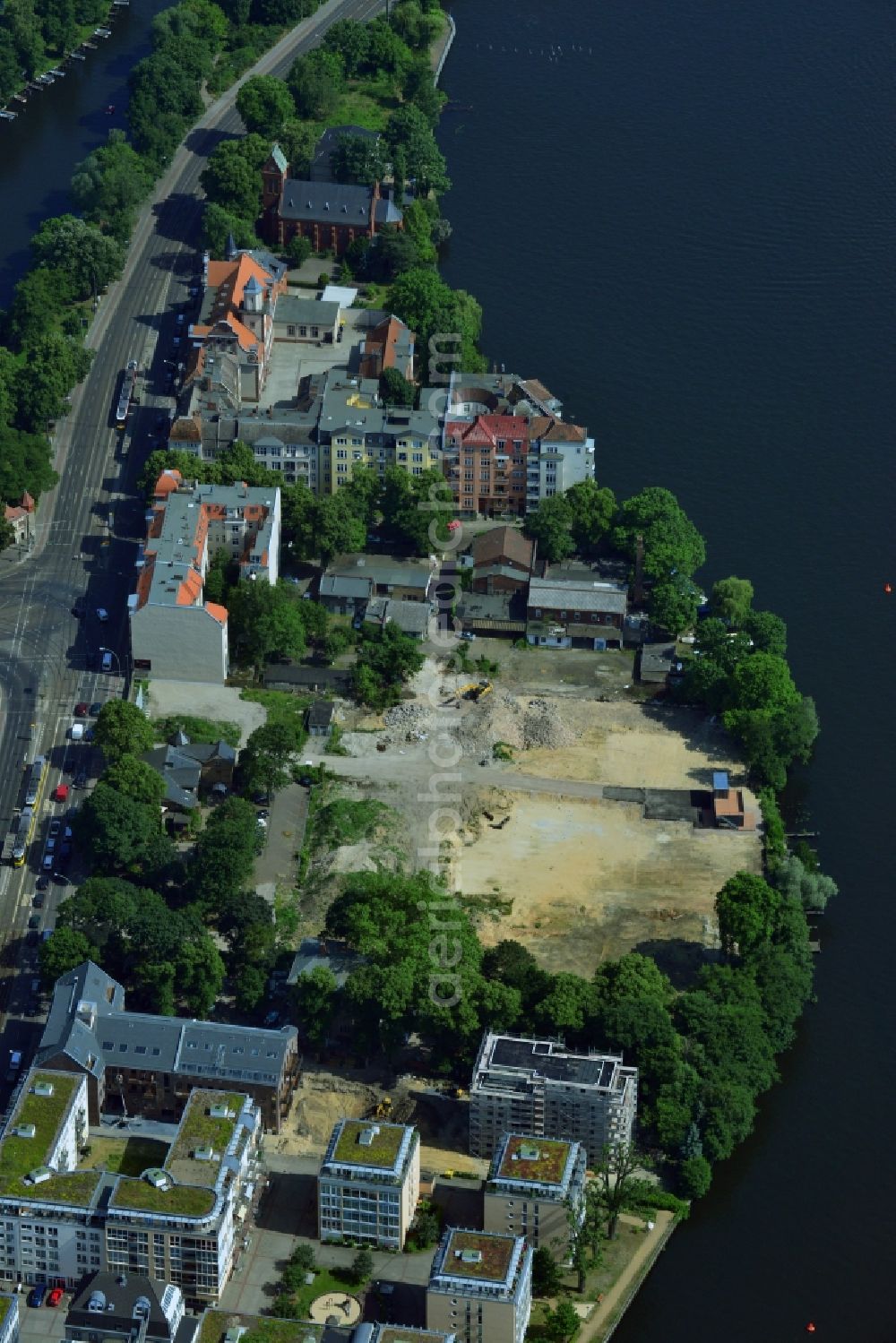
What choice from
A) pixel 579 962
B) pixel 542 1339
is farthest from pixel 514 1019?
pixel 542 1339

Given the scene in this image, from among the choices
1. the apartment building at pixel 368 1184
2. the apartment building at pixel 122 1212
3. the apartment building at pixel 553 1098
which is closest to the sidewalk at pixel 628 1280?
the apartment building at pixel 553 1098

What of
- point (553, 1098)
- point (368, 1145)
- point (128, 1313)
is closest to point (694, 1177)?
point (553, 1098)

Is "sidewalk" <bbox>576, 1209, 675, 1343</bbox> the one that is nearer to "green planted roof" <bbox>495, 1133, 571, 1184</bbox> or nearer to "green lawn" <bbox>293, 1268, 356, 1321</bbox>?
"green planted roof" <bbox>495, 1133, 571, 1184</bbox>

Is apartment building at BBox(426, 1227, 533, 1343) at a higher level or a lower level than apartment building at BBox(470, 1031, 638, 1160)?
lower

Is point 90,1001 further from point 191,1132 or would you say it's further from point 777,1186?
point 777,1186

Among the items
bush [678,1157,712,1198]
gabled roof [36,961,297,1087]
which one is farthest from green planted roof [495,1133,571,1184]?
gabled roof [36,961,297,1087]

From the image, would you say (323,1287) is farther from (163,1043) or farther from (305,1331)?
(163,1043)
